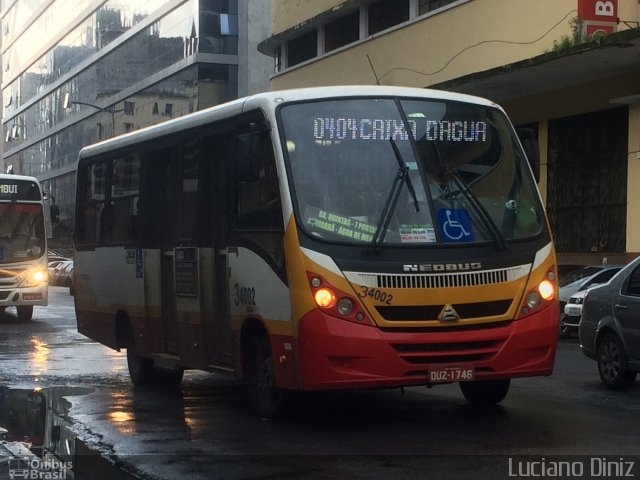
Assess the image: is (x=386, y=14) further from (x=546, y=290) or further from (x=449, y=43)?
(x=546, y=290)

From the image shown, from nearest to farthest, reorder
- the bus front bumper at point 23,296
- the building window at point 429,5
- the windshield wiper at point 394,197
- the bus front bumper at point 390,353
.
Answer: the bus front bumper at point 390,353 → the windshield wiper at point 394,197 → the bus front bumper at point 23,296 → the building window at point 429,5

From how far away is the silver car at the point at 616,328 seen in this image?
1230 centimetres

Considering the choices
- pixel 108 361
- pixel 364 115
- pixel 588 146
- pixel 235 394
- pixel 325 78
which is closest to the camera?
pixel 364 115

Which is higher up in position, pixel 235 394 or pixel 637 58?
pixel 637 58

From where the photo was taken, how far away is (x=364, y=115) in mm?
10031

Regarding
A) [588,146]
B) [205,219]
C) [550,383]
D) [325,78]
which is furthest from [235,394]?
[325,78]

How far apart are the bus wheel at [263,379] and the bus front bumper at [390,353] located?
784 mm

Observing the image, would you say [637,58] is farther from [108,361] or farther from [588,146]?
[108,361]

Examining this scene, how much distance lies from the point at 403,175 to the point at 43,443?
12.0 feet

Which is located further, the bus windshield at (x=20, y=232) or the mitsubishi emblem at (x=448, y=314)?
the bus windshield at (x=20, y=232)

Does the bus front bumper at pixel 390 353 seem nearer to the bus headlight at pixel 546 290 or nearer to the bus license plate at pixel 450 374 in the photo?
the bus license plate at pixel 450 374

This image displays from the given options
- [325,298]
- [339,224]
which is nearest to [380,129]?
[339,224]

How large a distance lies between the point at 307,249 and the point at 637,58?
60.9 ft

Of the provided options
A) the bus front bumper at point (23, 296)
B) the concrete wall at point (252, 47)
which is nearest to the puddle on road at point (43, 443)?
the bus front bumper at point (23, 296)
